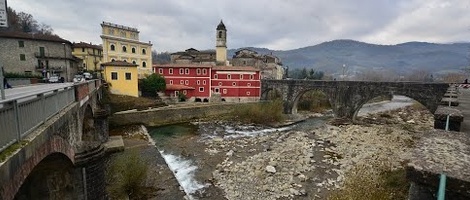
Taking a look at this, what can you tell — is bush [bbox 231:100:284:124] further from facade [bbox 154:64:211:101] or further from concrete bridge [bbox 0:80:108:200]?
concrete bridge [bbox 0:80:108:200]

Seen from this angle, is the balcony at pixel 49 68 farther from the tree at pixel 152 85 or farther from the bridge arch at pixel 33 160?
the bridge arch at pixel 33 160

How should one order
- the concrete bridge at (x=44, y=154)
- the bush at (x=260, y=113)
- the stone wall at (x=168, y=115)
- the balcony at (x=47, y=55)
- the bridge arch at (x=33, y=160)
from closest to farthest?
the bridge arch at (x=33, y=160), the concrete bridge at (x=44, y=154), the stone wall at (x=168, y=115), the bush at (x=260, y=113), the balcony at (x=47, y=55)

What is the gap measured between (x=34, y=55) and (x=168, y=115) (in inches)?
833

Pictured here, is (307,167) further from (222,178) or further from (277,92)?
(277,92)

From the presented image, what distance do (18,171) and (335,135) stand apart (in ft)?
80.9

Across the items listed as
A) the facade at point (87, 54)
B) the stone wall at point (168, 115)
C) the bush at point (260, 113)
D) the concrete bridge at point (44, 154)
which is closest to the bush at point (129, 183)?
the concrete bridge at point (44, 154)

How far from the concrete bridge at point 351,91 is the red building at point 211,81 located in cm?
376

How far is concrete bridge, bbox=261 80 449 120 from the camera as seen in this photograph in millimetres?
24484

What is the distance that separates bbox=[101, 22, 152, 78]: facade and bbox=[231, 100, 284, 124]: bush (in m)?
20.0

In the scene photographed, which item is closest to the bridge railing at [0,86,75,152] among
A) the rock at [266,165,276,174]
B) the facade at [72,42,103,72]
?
the rock at [266,165,276,174]

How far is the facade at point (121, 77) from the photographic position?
109 feet

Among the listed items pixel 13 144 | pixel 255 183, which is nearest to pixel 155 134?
pixel 255 183

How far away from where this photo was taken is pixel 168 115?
103 feet

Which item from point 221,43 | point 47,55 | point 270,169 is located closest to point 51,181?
point 270,169
